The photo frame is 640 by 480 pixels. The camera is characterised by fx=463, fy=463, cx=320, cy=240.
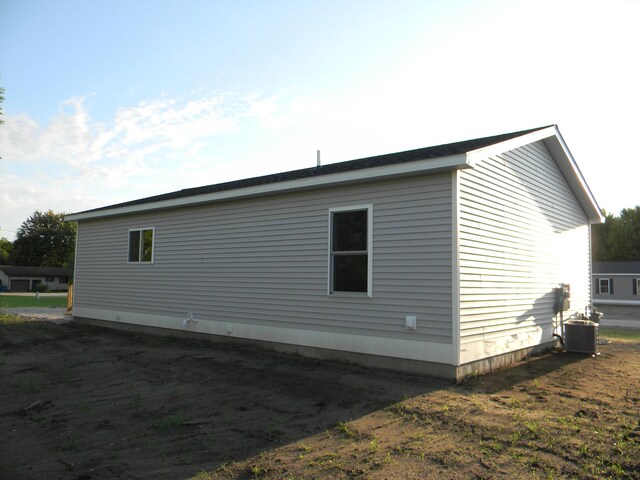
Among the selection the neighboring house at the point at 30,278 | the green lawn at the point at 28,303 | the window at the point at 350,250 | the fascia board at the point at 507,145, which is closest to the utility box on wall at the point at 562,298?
the fascia board at the point at 507,145

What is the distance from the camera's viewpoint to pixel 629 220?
4428cm

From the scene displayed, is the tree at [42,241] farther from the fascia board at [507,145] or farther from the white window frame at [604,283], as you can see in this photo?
the fascia board at [507,145]

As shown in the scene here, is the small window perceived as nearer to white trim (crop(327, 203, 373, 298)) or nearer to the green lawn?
white trim (crop(327, 203, 373, 298))

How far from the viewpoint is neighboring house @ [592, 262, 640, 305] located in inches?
1341

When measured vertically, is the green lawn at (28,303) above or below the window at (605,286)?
below

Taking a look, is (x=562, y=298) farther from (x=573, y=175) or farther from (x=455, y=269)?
(x=455, y=269)

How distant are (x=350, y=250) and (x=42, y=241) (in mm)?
77016

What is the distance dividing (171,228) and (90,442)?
24.4 ft

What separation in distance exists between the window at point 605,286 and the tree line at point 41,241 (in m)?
69.2

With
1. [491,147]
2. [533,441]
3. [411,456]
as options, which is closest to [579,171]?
[491,147]

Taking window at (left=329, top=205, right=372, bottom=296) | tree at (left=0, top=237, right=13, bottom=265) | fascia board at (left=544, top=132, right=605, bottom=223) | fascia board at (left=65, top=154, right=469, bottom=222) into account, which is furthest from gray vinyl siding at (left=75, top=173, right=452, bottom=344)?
tree at (left=0, top=237, right=13, bottom=265)

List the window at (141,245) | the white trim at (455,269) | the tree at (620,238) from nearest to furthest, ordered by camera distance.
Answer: the white trim at (455,269), the window at (141,245), the tree at (620,238)

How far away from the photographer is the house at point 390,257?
23.4 ft

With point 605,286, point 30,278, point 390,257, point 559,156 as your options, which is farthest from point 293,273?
point 30,278
